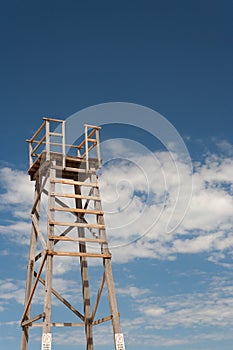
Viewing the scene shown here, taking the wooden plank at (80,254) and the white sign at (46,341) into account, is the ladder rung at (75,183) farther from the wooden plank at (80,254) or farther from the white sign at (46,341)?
the white sign at (46,341)

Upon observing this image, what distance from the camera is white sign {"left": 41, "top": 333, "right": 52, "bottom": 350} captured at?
11.3 metres

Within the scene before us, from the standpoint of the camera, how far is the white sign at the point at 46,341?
37.0ft

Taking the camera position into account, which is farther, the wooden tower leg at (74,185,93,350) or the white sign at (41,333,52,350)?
the wooden tower leg at (74,185,93,350)

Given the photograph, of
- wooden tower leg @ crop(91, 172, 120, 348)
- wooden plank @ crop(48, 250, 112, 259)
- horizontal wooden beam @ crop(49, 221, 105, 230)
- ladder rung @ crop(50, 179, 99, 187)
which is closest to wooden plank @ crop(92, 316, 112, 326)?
wooden tower leg @ crop(91, 172, 120, 348)

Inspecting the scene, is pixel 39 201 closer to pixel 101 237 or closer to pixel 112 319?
pixel 101 237

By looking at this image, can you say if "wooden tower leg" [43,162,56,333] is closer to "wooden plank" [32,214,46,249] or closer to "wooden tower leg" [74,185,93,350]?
"wooden plank" [32,214,46,249]

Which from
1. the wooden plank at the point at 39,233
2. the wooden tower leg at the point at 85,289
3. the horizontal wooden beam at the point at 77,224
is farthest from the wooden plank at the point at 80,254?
the wooden tower leg at the point at 85,289

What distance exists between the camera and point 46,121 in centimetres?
1450

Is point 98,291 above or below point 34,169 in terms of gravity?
below

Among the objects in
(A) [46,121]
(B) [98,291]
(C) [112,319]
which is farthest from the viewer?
(A) [46,121]

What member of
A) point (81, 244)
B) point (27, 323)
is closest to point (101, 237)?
point (81, 244)

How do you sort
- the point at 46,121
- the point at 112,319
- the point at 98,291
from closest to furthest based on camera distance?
the point at 112,319 → the point at 98,291 → the point at 46,121

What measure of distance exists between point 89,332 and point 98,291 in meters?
1.42

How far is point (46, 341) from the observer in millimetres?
11328
